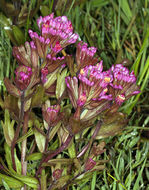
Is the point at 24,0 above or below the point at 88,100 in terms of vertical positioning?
above

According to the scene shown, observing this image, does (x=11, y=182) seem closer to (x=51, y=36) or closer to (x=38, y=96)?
(x=38, y=96)

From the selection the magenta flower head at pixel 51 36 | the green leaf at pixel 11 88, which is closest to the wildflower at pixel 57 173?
the green leaf at pixel 11 88

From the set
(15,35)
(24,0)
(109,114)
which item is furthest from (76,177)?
Result: (24,0)

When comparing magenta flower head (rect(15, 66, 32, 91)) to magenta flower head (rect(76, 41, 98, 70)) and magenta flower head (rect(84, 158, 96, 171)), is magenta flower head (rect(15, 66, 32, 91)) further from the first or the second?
magenta flower head (rect(84, 158, 96, 171))

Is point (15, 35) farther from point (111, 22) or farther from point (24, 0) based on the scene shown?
point (111, 22)

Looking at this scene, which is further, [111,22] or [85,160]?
[111,22]
